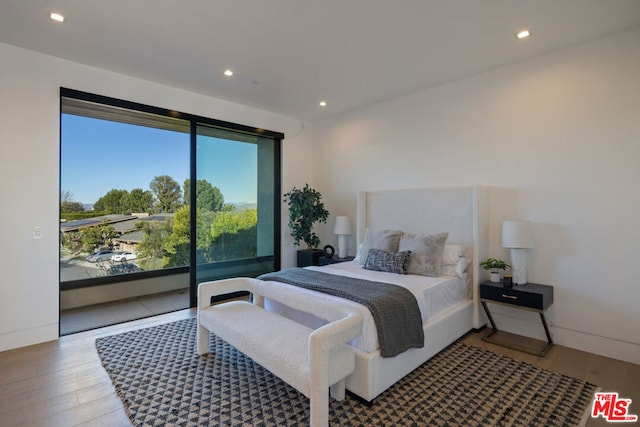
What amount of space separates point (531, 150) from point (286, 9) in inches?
113

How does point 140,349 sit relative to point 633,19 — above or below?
below

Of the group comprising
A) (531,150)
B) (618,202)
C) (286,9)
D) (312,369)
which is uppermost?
(286,9)

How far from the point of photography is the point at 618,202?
283 centimetres

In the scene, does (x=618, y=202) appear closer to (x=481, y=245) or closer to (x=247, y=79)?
(x=481, y=245)

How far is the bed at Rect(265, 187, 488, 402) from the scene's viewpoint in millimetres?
2244

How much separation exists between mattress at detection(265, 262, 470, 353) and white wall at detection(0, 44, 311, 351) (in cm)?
242

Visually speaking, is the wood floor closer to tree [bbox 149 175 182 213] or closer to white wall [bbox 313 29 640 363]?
white wall [bbox 313 29 640 363]

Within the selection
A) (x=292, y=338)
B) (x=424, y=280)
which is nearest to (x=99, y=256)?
(x=292, y=338)

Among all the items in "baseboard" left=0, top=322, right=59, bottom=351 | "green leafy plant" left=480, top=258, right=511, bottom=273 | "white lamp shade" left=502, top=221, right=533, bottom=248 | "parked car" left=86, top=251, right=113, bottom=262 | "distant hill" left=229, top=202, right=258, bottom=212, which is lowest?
"baseboard" left=0, top=322, right=59, bottom=351

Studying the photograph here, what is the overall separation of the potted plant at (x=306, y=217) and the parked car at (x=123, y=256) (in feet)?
8.80

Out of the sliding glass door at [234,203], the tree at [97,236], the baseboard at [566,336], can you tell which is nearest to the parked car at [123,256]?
the tree at [97,236]

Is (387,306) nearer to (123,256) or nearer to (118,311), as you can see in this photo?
(118,311)

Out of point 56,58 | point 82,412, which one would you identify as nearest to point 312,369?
point 82,412

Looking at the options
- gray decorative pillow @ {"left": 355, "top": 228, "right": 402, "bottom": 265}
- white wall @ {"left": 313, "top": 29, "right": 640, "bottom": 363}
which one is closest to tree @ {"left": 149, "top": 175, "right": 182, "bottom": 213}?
gray decorative pillow @ {"left": 355, "top": 228, "right": 402, "bottom": 265}
